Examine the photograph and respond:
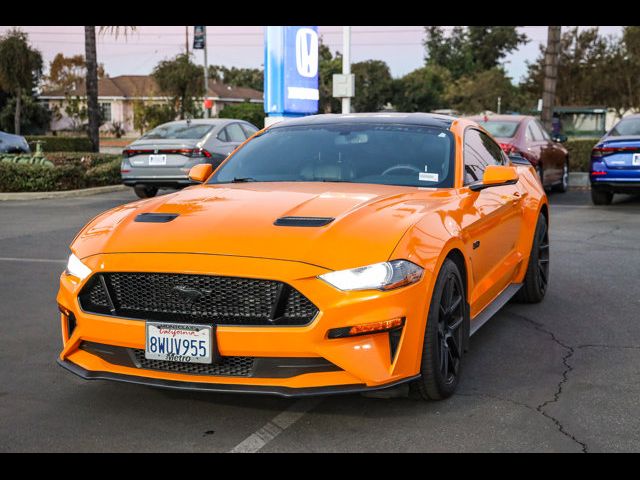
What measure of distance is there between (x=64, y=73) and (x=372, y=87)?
104 feet

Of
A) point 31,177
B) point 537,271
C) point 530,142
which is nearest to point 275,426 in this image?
point 537,271

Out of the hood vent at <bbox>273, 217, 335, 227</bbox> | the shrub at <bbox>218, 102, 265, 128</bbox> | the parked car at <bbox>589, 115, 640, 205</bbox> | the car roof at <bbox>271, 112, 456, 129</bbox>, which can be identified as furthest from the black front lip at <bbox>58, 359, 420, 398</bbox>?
the shrub at <bbox>218, 102, 265, 128</bbox>

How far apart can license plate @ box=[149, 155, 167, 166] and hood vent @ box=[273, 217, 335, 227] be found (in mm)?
11680

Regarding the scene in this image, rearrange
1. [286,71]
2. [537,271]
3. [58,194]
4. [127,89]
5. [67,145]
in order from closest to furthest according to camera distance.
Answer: [537,271]
[58,194]
[286,71]
[67,145]
[127,89]

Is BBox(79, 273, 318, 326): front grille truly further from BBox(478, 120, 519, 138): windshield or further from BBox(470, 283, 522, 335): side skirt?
BBox(478, 120, 519, 138): windshield

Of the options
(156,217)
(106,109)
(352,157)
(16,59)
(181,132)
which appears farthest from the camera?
(106,109)

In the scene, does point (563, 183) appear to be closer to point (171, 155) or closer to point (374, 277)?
point (171, 155)

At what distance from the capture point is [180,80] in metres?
56.9

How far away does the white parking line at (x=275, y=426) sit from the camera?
3.99 meters

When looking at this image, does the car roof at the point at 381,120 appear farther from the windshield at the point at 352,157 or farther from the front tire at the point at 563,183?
the front tire at the point at 563,183

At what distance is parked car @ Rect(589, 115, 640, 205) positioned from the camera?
13.9m

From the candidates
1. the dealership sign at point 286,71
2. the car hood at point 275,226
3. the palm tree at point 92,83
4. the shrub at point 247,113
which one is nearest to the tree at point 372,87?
the shrub at point 247,113

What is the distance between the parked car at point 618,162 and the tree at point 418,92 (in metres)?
78.6

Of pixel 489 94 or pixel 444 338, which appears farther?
pixel 489 94
